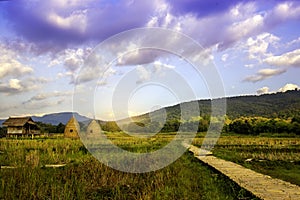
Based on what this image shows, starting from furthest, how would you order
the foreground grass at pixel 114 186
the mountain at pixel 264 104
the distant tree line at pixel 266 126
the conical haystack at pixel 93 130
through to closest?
the mountain at pixel 264 104
the distant tree line at pixel 266 126
the conical haystack at pixel 93 130
the foreground grass at pixel 114 186

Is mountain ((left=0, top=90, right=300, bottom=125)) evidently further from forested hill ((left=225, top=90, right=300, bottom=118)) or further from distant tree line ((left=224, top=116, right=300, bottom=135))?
distant tree line ((left=224, top=116, right=300, bottom=135))

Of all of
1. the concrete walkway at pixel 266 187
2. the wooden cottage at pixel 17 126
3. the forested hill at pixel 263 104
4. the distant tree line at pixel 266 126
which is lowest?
the concrete walkway at pixel 266 187

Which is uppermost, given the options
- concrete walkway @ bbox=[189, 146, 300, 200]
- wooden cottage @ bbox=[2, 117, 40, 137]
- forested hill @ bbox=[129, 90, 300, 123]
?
forested hill @ bbox=[129, 90, 300, 123]

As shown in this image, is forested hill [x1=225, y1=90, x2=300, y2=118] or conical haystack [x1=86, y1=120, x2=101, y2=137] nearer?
conical haystack [x1=86, y1=120, x2=101, y2=137]

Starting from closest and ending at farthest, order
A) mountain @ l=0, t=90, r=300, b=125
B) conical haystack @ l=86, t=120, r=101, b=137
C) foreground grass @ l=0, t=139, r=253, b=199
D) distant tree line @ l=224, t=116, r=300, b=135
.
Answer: foreground grass @ l=0, t=139, r=253, b=199 → conical haystack @ l=86, t=120, r=101, b=137 → distant tree line @ l=224, t=116, r=300, b=135 → mountain @ l=0, t=90, r=300, b=125

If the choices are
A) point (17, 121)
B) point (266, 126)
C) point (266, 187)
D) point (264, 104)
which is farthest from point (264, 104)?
point (266, 187)

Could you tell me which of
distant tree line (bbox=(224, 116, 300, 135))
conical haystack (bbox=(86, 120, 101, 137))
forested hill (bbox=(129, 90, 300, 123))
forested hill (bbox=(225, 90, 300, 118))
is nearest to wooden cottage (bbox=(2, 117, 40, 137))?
conical haystack (bbox=(86, 120, 101, 137))

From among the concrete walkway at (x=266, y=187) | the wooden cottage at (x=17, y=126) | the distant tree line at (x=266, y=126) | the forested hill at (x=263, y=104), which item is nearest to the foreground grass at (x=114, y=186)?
the concrete walkway at (x=266, y=187)

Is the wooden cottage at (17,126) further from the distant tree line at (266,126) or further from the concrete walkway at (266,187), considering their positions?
the concrete walkway at (266,187)

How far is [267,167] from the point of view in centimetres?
1120

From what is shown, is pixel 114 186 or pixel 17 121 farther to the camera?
pixel 17 121

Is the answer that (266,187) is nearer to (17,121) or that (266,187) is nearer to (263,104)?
(17,121)

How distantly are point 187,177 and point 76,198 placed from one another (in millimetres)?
3064

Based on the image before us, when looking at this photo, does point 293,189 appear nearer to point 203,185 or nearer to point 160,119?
point 203,185
